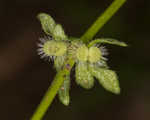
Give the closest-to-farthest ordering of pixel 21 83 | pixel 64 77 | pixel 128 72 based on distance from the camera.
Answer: pixel 64 77 → pixel 128 72 → pixel 21 83

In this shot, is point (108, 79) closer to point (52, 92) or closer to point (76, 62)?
point (76, 62)

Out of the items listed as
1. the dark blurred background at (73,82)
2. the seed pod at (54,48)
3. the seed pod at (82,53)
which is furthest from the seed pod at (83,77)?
the dark blurred background at (73,82)

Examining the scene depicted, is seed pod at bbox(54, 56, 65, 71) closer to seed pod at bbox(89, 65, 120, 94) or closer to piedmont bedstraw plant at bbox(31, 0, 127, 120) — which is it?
piedmont bedstraw plant at bbox(31, 0, 127, 120)

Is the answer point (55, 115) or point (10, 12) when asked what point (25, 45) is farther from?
point (55, 115)

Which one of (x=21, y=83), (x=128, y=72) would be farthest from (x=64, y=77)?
(x=21, y=83)

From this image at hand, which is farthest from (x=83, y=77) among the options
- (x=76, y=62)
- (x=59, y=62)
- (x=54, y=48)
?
(x=54, y=48)

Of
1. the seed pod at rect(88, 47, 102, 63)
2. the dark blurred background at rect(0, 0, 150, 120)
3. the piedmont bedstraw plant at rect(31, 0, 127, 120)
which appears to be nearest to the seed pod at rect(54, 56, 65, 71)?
the piedmont bedstraw plant at rect(31, 0, 127, 120)

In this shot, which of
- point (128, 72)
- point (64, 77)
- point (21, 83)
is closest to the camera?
point (64, 77)

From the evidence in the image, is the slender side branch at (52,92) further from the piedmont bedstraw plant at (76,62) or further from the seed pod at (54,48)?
the seed pod at (54,48)
